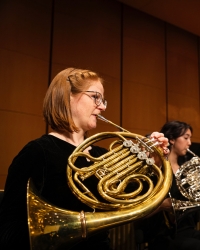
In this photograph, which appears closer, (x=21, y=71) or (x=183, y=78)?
(x=21, y=71)

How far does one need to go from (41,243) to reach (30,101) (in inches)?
78.4

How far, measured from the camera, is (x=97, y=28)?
3035mm

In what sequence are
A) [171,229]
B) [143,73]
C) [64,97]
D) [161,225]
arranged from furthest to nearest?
1. [143,73]
2. [161,225]
3. [171,229]
4. [64,97]

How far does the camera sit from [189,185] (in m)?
1.73

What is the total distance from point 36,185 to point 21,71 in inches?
71.5

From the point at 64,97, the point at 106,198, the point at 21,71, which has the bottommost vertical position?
the point at 106,198

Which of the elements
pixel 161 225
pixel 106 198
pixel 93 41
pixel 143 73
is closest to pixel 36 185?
pixel 106 198

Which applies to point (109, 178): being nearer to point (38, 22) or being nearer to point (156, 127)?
point (38, 22)

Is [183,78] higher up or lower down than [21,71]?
higher up

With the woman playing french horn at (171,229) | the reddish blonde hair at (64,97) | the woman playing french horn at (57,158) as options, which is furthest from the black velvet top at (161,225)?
the reddish blonde hair at (64,97)

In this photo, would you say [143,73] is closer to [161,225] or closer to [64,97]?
[161,225]

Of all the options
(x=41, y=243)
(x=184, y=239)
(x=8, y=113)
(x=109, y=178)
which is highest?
(x=8, y=113)

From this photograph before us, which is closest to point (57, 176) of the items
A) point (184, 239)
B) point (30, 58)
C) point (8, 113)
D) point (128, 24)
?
point (184, 239)

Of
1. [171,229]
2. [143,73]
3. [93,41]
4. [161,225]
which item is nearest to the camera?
[171,229]
